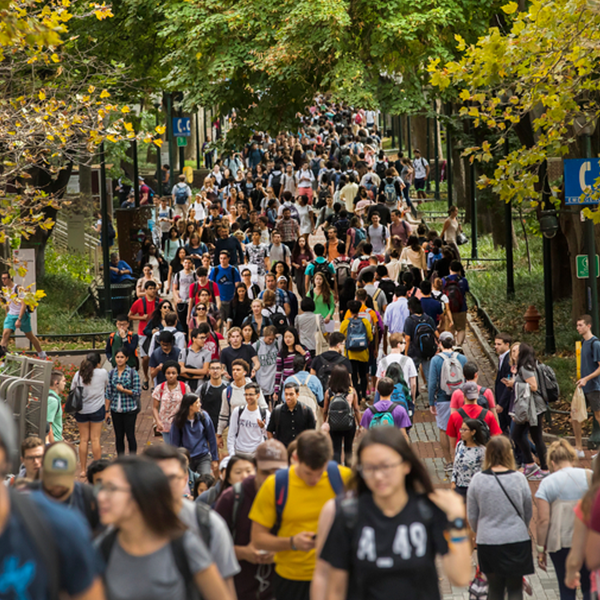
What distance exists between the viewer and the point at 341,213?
72.3 feet

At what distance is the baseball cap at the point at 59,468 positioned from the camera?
5.56 metres

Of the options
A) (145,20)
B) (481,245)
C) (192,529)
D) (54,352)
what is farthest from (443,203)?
(192,529)

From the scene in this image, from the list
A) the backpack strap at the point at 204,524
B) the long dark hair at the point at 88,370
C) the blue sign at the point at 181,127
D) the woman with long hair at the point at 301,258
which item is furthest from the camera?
the blue sign at the point at 181,127

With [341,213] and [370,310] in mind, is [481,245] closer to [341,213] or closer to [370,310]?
[341,213]

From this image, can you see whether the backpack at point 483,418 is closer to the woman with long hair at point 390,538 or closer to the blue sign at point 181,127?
the woman with long hair at point 390,538

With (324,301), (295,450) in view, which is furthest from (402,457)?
(324,301)

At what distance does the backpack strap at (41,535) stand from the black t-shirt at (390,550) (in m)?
1.32

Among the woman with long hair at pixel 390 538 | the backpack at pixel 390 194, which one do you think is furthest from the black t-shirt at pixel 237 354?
the backpack at pixel 390 194

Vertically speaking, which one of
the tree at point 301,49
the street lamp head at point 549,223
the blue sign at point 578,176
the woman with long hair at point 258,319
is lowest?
the woman with long hair at point 258,319

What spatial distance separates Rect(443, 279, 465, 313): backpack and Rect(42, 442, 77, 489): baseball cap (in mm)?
10824

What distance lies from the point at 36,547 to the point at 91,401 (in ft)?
28.2

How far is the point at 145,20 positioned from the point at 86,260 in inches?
293

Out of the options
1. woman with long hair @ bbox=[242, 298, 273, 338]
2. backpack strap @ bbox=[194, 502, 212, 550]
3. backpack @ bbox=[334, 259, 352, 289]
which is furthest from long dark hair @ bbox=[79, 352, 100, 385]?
backpack strap @ bbox=[194, 502, 212, 550]

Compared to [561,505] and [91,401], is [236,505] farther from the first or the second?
[91,401]
